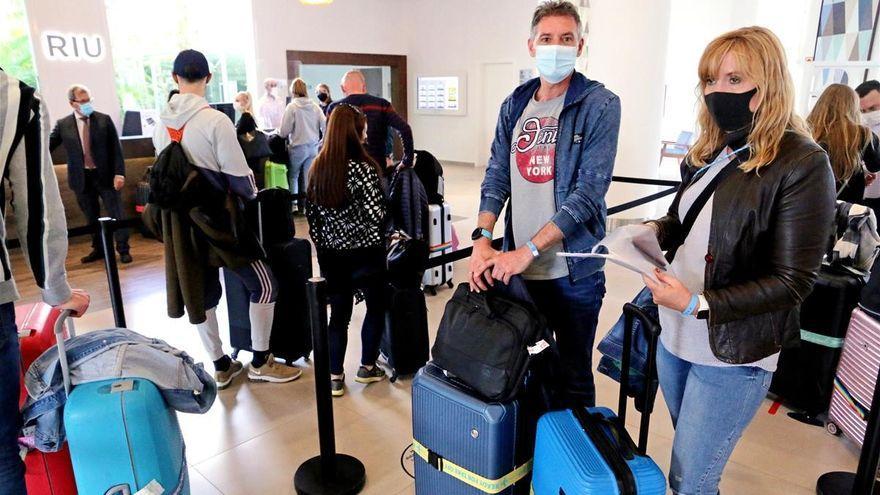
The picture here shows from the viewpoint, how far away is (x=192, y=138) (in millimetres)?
2930

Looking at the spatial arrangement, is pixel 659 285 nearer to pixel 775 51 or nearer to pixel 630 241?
pixel 630 241

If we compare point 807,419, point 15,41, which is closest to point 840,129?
point 807,419

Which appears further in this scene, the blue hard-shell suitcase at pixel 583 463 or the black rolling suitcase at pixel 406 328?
the black rolling suitcase at pixel 406 328

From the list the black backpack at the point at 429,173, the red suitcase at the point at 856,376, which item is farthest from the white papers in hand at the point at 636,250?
the black backpack at the point at 429,173

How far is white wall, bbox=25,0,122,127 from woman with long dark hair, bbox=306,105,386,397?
22.6ft

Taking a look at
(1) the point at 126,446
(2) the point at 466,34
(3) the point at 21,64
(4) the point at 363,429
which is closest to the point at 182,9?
(3) the point at 21,64

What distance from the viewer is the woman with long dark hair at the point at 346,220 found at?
9.49ft

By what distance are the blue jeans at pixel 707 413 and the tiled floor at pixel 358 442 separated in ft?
3.24

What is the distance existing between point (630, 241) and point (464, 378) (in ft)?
2.29

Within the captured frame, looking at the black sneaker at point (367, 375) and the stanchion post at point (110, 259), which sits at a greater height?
the stanchion post at point (110, 259)

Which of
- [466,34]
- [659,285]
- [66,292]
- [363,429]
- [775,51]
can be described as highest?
[466,34]

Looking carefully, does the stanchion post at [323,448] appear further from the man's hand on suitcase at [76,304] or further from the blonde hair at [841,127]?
the blonde hair at [841,127]

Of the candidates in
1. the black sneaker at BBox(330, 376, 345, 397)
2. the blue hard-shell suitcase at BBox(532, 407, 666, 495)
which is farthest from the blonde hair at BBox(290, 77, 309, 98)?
the blue hard-shell suitcase at BBox(532, 407, 666, 495)

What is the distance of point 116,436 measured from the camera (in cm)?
161
